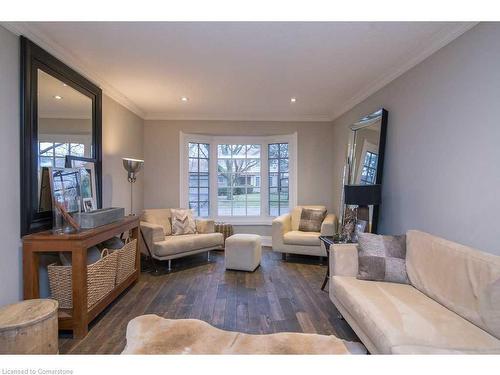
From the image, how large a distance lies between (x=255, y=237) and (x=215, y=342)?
2.08 m

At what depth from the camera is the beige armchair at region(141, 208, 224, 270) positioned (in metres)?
3.95

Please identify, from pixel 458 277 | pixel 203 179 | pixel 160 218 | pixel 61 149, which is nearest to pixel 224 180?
pixel 203 179

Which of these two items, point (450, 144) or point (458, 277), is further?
point (450, 144)

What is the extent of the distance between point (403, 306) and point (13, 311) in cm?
255

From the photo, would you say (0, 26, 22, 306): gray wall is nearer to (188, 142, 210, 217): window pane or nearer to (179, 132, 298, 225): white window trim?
(179, 132, 298, 225): white window trim

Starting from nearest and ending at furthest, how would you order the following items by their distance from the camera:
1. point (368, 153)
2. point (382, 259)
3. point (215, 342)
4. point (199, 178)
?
1. point (215, 342)
2. point (382, 259)
3. point (368, 153)
4. point (199, 178)

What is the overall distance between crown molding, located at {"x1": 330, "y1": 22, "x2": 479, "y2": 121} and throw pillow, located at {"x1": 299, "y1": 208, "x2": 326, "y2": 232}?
1.74 metres

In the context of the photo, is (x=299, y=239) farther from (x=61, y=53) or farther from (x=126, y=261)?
(x=61, y=53)

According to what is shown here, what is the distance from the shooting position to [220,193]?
221 inches

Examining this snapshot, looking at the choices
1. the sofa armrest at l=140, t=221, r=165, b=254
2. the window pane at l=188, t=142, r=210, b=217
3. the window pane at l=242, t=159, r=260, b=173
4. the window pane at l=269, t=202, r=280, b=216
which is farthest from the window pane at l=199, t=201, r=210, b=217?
the sofa armrest at l=140, t=221, r=165, b=254

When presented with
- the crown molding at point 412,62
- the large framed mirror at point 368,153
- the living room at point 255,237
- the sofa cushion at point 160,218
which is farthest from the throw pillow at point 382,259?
the sofa cushion at point 160,218

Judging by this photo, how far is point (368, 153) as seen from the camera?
3.69m

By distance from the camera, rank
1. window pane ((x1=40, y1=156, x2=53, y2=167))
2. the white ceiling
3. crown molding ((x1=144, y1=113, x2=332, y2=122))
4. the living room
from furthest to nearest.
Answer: crown molding ((x1=144, y1=113, x2=332, y2=122))
window pane ((x1=40, y1=156, x2=53, y2=167))
the white ceiling
the living room

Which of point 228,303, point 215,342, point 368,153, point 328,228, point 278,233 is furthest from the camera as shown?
point 278,233
